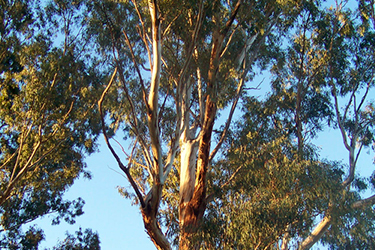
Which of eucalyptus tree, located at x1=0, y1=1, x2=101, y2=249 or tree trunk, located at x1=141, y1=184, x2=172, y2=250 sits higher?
eucalyptus tree, located at x1=0, y1=1, x2=101, y2=249

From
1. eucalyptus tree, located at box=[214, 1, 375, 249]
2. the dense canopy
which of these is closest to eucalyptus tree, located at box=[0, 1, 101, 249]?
the dense canopy

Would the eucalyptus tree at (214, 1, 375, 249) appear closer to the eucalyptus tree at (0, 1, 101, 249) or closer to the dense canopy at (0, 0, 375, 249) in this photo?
the dense canopy at (0, 0, 375, 249)

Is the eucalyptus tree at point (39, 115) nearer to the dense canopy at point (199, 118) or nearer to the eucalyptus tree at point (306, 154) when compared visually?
the dense canopy at point (199, 118)

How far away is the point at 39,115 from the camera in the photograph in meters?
9.66

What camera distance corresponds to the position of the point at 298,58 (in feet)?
41.6

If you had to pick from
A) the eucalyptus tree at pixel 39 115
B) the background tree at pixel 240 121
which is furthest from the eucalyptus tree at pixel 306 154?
the eucalyptus tree at pixel 39 115

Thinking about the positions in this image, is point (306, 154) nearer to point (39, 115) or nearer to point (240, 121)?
point (240, 121)

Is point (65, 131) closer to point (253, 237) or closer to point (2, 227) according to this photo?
point (2, 227)

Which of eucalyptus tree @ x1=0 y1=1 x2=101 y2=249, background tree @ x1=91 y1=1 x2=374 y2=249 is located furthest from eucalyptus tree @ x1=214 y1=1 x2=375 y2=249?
eucalyptus tree @ x1=0 y1=1 x2=101 y2=249

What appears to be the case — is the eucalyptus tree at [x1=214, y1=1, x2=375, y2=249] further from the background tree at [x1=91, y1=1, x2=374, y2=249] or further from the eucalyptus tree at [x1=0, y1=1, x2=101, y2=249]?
the eucalyptus tree at [x1=0, y1=1, x2=101, y2=249]

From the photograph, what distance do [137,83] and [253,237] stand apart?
413 centimetres

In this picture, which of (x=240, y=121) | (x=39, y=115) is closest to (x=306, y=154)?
(x=240, y=121)

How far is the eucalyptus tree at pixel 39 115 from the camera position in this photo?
978 centimetres

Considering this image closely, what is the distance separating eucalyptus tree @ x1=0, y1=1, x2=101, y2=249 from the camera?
32.1 feet
